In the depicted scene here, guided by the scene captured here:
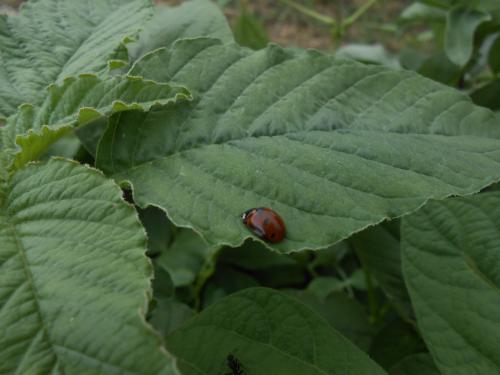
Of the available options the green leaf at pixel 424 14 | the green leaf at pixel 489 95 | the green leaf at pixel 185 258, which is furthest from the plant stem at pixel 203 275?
the green leaf at pixel 424 14

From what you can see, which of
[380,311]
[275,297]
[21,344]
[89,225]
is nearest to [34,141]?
[89,225]

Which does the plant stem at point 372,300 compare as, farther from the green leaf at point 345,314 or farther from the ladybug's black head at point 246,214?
the ladybug's black head at point 246,214

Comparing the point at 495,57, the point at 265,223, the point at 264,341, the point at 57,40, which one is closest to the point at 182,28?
the point at 57,40

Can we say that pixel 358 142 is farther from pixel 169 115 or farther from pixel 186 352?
pixel 186 352

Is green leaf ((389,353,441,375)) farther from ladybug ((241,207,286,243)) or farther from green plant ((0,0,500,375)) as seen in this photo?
ladybug ((241,207,286,243))

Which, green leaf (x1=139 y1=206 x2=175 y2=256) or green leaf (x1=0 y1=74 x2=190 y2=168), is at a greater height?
green leaf (x1=0 y1=74 x2=190 y2=168)

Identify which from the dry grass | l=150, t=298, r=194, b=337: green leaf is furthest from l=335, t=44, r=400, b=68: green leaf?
the dry grass
